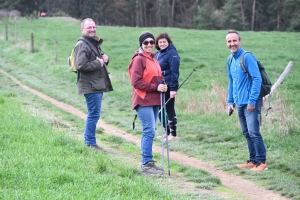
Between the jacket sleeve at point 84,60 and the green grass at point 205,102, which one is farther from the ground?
the jacket sleeve at point 84,60

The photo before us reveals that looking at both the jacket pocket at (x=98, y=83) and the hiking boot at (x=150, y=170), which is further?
the jacket pocket at (x=98, y=83)

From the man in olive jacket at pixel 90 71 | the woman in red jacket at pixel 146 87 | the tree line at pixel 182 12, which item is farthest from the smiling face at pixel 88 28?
the tree line at pixel 182 12

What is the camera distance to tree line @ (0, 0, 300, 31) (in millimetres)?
65188

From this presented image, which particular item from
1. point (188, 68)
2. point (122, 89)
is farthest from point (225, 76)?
point (122, 89)

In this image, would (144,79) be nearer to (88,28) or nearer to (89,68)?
(89,68)

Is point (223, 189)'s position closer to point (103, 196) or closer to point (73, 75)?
point (103, 196)

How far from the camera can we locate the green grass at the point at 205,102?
8308 millimetres

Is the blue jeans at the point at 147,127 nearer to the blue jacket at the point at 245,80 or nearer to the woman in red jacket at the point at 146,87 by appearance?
the woman in red jacket at the point at 146,87

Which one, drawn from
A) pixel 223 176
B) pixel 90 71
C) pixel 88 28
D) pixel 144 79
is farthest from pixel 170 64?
pixel 223 176

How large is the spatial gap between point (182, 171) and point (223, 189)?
987mm

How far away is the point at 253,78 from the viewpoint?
24.4ft

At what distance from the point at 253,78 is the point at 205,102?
5.04 metres

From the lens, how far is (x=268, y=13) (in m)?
69.8

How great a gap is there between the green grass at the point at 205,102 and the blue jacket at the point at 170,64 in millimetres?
1214
